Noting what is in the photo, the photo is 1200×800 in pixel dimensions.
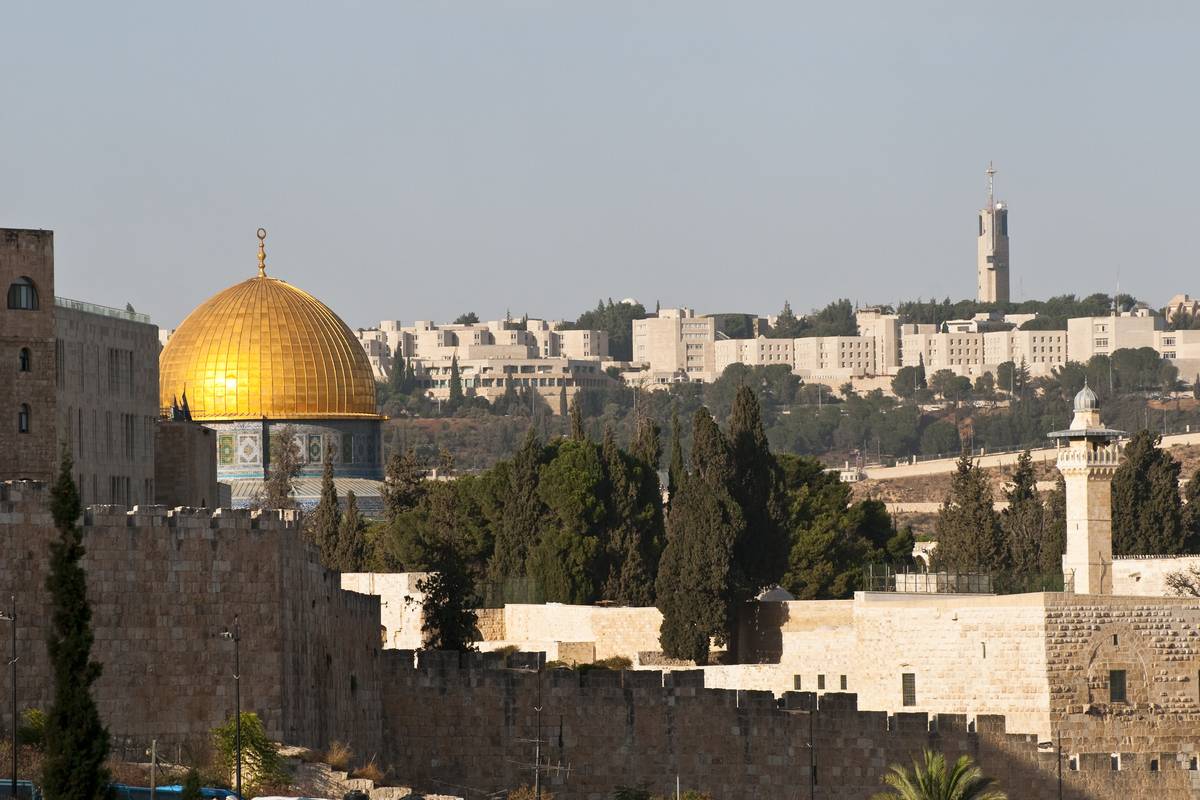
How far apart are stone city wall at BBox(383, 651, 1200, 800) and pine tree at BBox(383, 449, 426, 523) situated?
945 inches

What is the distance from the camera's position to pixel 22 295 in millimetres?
37188

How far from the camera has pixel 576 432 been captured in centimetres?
6303

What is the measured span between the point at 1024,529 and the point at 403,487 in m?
13.6

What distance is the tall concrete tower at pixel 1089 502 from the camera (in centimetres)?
5031

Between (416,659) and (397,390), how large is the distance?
6011 inches

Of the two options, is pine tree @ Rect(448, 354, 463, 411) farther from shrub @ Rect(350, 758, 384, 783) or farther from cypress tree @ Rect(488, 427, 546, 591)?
shrub @ Rect(350, 758, 384, 783)

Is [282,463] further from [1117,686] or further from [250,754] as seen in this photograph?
[250,754]

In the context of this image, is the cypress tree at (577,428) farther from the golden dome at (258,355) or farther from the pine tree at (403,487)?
the golden dome at (258,355)

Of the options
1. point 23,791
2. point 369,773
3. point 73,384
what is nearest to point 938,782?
point 369,773

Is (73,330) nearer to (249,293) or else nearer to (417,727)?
(417,727)

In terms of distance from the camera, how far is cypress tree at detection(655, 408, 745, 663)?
2067 inches

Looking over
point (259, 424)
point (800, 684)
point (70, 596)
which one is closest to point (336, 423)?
point (259, 424)

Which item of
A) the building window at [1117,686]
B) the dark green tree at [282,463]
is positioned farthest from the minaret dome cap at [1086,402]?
the dark green tree at [282,463]

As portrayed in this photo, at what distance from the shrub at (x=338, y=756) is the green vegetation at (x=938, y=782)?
7.13m
